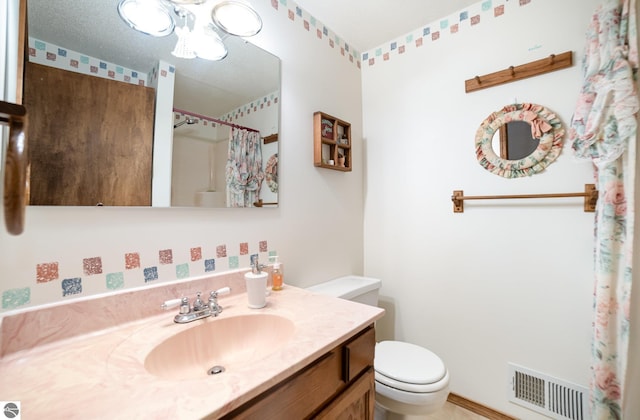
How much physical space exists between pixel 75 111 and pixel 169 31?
1.51 feet

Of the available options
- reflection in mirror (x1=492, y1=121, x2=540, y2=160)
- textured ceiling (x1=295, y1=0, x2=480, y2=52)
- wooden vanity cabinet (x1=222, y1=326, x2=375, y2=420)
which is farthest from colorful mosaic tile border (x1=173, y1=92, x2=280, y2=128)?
reflection in mirror (x1=492, y1=121, x2=540, y2=160)

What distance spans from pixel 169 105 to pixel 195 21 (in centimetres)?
37

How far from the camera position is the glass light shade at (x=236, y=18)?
1.06 m

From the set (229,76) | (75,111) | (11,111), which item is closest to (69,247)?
(75,111)

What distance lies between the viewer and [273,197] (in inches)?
52.3

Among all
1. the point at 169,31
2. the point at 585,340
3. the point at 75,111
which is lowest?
the point at 585,340

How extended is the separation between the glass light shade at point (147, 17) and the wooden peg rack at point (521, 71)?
153 cm

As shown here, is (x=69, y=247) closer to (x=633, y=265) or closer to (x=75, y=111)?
(x=75, y=111)

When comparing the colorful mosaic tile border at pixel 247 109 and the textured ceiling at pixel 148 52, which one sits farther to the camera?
the colorful mosaic tile border at pixel 247 109

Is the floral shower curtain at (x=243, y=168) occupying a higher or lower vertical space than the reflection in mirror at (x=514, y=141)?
lower

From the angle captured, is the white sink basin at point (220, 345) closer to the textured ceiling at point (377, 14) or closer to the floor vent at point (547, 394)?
the floor vent at point (547, 394)

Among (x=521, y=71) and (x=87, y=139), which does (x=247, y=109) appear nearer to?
(x=87, y=139)

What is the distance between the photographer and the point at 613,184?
3.43ft

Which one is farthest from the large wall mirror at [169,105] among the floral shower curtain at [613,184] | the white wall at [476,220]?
the floral shower curtain at [613,184]
